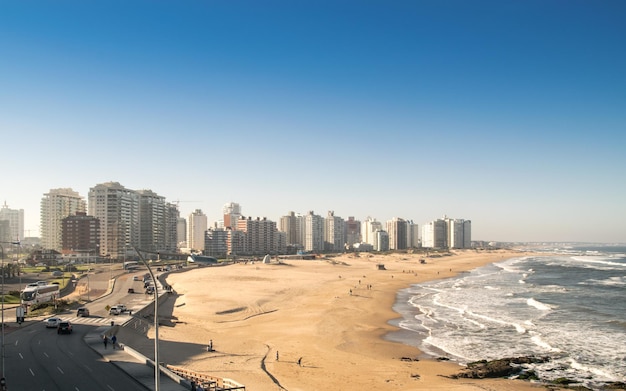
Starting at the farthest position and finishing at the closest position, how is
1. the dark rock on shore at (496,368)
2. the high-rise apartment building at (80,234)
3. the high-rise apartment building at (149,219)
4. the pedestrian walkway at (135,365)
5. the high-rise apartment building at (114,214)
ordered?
1. the high-rise apartment building at (149,219)
2. the high-rise apartment building at (114,214)
3. the high-rise apartment building at (80,234)
4. the dark rock on shore at (496,368)
5. the pedestrian walkway at (135,365)

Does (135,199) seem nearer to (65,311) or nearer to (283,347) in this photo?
(65,311)

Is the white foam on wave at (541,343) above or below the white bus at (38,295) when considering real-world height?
below

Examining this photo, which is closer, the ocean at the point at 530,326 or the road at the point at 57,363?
the road at the point at 57,363

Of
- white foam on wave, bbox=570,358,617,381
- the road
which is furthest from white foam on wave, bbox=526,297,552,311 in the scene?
the road

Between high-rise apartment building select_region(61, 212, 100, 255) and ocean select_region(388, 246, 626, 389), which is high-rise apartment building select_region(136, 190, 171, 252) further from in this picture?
ocean select_region(388, 246, 626, 389)

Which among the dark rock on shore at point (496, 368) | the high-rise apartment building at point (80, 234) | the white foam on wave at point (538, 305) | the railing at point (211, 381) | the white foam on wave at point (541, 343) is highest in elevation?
the high-rise apartment building at point (80, 234)

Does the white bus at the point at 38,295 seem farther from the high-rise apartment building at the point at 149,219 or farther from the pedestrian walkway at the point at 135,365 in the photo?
the high-rise apartment building at the point at 149,219

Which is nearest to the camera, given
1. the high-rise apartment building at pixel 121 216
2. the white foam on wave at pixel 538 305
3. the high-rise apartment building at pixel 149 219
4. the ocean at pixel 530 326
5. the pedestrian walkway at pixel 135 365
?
the pedestrian walkway at pixel 135 365

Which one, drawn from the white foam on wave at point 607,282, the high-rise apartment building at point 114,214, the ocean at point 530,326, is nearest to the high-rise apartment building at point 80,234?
the high-rise apartment building at point 114,214
